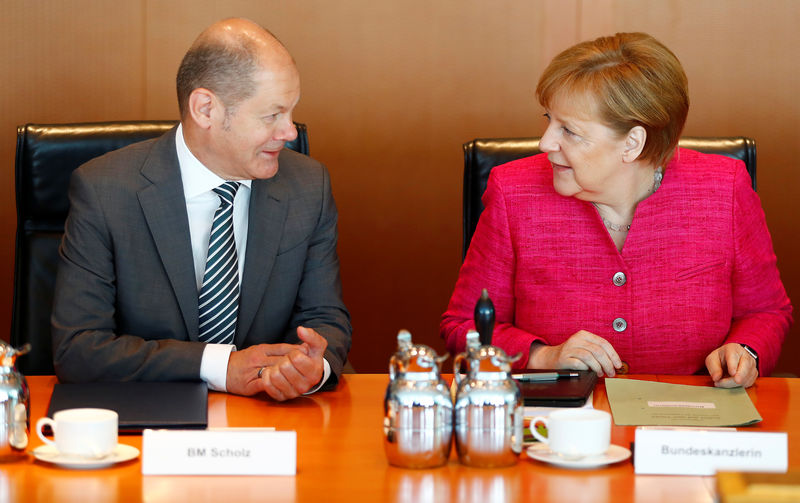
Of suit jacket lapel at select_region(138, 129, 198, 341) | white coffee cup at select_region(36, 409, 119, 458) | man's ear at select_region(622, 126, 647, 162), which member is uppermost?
man's ear at select_region(622, 126, 647, 162)

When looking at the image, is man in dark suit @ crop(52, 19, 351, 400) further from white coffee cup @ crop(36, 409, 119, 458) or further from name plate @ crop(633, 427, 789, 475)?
name plate @ crop(633, 427, 789, 475)

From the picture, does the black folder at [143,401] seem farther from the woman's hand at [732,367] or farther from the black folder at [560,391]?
the woman's hand at [732,367]

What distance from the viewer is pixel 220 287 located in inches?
88.0

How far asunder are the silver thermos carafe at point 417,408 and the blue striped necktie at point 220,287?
2.96 feet

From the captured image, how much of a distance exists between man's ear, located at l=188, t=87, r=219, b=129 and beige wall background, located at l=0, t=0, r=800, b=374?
132cm

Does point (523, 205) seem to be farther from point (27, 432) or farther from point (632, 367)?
point (27, 432)

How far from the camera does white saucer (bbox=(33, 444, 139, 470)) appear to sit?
4.66ft

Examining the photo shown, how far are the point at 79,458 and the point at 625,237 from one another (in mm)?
1392

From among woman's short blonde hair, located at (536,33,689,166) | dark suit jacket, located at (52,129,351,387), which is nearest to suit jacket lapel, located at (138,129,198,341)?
dark suit jacket, located at (52,129,351,387)

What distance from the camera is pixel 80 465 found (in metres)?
1.42

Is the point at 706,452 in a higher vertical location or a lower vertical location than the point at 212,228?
lower

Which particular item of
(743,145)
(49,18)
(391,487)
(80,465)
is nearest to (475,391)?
(391,487)

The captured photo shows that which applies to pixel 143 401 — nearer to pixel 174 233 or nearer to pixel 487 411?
pixel 174 233

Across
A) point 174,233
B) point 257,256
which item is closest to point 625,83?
point 257,256
